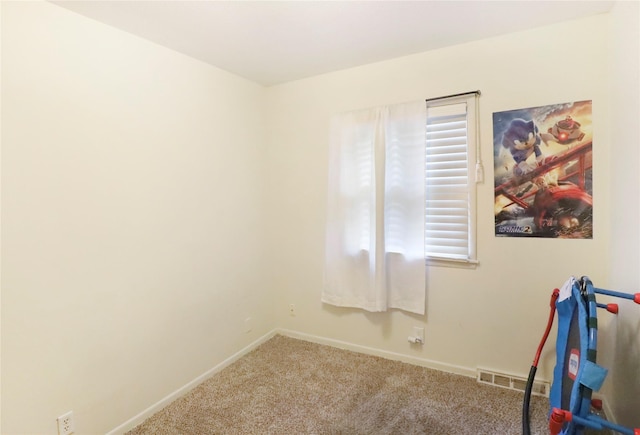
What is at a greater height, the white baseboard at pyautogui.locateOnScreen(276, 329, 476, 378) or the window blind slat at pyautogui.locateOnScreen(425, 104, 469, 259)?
the window blind slat at pyautogui.locateOnScreen(425, 104, 469, 259)

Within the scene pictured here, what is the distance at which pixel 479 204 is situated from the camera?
8.04 feet

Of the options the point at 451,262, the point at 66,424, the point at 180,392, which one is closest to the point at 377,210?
the point at 451,262

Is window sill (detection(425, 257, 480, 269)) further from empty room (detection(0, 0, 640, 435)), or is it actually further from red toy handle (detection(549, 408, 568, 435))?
red toy handle (detection(549, 408, 568, 435))

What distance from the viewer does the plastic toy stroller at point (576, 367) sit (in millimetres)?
1256

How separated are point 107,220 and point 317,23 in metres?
1.81

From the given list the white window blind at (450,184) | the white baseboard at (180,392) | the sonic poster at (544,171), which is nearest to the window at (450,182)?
the white window blind at (450,184)

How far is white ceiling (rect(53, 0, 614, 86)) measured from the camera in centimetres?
191

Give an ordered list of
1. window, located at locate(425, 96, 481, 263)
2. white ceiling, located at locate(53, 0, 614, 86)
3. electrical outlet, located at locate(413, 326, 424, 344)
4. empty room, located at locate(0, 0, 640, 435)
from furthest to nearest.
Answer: electrical outlet, located at locate(413, 326, 424, 344), window, located at locate(425, 96, 481, 263), white ceiling, located at locate(53, 0, 614, 86), empty room, located at locate(0, 0, 640, 435)

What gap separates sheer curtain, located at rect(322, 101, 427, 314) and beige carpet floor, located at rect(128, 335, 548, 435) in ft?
1.82

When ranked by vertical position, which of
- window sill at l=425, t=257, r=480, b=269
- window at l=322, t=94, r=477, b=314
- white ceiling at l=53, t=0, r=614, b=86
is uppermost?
white ceiling at l=53, t=0, r=614, b=86

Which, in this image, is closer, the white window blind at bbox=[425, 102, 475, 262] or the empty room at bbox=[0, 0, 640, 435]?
the empty room at bbox=[0, 0, 640, 435]

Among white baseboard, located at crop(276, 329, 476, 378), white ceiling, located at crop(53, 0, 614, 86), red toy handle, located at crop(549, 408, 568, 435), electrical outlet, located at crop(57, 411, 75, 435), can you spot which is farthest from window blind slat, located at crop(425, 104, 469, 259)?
electrical outlet, located at crop(57, 411, 75, 435)

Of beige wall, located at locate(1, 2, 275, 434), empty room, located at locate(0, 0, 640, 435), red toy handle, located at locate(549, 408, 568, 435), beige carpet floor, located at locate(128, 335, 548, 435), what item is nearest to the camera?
red toy handle, located at locate(549, 408, 568, 435)

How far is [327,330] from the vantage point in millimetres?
3178
